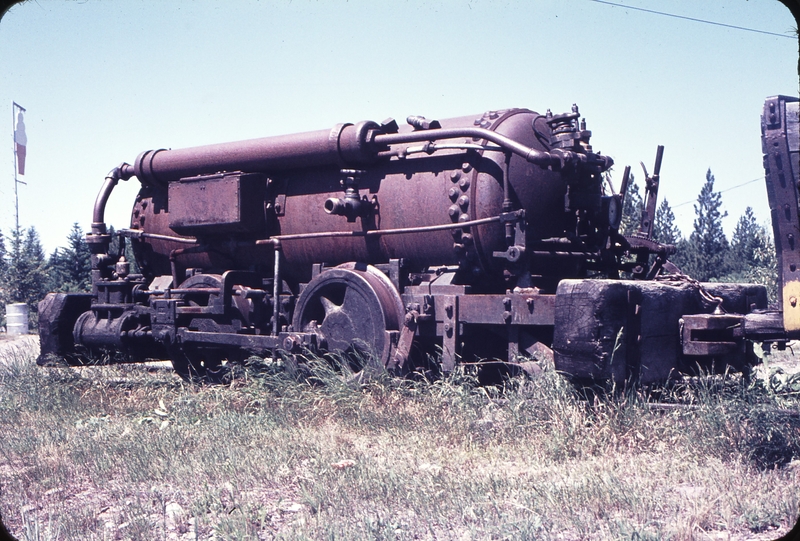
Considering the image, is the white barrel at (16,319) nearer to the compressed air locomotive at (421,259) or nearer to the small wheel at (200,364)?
the compressed air locomotive at (421,259)

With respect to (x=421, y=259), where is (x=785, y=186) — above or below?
above

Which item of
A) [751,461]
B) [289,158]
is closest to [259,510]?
[751,461]

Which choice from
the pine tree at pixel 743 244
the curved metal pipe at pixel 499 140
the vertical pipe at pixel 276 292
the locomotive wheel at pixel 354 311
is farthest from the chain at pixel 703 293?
the pine tree at pixel 743 244

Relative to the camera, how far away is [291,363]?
684 cm

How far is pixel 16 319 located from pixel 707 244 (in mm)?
42701

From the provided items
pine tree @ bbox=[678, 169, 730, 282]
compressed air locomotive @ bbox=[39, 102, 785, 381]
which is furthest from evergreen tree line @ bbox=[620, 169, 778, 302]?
compressed air locomotive @ bbox=[39, 102, 785, 381]

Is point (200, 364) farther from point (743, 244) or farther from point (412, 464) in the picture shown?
point (743, 244)

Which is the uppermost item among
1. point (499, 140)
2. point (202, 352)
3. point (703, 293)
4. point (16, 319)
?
point (499, 140)

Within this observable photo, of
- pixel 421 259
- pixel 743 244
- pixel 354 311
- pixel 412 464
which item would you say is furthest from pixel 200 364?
pixel 743 244

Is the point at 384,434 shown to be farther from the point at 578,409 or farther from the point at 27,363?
the point at 27,363

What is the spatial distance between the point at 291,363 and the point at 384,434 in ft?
5.75

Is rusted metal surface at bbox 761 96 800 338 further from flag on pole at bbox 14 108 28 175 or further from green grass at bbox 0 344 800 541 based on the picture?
flag on pole at bbox 14 108 28 175

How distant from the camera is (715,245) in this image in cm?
5600

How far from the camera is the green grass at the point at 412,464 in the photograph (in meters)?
3.53
